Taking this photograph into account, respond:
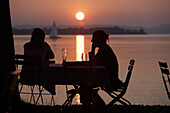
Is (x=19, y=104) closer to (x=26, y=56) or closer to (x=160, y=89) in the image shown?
(x=26, y=56)

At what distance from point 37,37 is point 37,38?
0.03 meters

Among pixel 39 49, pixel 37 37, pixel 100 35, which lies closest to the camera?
pixel 100 35

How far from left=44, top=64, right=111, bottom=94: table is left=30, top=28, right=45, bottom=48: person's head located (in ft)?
4.23

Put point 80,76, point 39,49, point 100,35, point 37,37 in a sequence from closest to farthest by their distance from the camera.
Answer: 1. point 80,76
2. point 100,35
3. point 37,37
4. point 39,49

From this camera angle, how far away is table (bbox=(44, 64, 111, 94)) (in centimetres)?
515

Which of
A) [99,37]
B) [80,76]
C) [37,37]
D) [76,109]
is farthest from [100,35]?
[76,109]

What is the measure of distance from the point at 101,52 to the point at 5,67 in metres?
1.56

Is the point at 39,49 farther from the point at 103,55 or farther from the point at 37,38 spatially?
the point at 103,55

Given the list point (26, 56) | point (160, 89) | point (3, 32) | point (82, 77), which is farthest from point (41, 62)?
point (160, 89)

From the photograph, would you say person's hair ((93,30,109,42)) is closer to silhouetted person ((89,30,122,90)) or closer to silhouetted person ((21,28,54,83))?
silhouetted person ((89,30,122,90))

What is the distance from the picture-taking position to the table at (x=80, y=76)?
5.15 m

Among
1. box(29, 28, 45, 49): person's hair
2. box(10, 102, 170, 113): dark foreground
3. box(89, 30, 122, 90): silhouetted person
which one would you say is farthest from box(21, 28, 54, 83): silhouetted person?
box(89, 30, 122, 90): silhouetted person

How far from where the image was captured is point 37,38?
253 inches

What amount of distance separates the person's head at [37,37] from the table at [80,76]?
1289 millimetres
